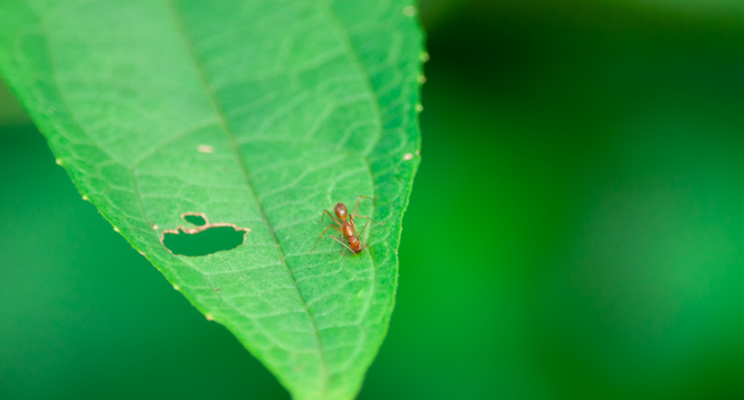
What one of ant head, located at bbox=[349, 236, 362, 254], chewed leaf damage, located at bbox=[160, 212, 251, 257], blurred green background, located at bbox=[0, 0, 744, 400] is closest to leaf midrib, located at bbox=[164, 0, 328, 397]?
chewed leaf damage, located at bbox=[160, 212, 251, 257]

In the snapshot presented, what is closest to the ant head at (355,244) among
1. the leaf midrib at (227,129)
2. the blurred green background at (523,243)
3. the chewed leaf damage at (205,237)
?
the leaf midrib at (227,129)

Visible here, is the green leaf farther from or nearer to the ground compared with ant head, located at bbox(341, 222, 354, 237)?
farther from the ground

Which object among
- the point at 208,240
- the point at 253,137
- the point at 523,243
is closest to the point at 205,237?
the point at 208,240

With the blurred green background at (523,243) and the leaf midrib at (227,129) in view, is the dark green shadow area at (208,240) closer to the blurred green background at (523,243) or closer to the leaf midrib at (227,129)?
the leaf midrib at (227,129)

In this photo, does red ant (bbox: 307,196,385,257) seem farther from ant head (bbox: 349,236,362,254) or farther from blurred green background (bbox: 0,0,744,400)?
blurred green background (bbox: 0,0,744,400)

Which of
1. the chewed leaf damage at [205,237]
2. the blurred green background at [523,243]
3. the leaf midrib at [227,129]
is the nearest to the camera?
the leaf midrib at [227,129]
